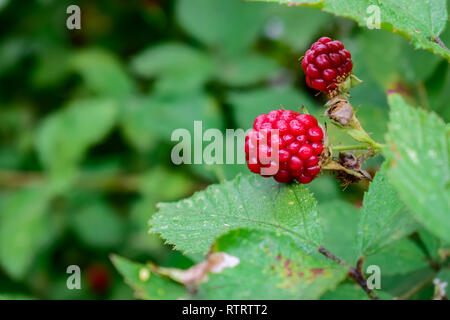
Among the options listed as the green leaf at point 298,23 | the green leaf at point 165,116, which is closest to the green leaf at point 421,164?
the green leaf at point 165,116

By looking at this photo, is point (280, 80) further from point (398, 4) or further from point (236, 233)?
point (236, 233)

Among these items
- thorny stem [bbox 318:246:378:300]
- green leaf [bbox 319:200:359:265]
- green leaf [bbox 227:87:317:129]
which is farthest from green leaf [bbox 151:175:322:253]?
green leaf [bbox 227:87:317:129]

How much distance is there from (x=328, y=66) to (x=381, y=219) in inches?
11.8

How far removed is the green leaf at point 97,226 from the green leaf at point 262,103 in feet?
2.97

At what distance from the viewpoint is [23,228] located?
6.63 feet

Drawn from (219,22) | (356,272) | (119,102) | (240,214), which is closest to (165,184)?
(119,102)

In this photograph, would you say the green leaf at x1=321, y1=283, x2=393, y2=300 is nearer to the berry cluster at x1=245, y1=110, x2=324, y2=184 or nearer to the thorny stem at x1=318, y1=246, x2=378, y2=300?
the thorny stem at x1=318, y1=246, x2=378, y2=300

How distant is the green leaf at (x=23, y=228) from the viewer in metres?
1.95

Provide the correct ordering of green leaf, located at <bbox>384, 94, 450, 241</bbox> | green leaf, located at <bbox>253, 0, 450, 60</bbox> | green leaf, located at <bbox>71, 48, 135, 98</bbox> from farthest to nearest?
green leaf, located at <bbox>71, 48, 135, 98</bbox>
green leaf, located at <bbox>253, 0, 450, 60</bbox>
green leaf, located at <bbox>384, 94, 450, 241</bbox>

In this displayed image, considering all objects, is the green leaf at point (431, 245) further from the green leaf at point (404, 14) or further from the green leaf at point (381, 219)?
the green leaf at point (404, 14)

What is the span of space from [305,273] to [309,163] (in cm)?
22

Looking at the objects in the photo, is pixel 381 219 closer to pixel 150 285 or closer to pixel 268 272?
pixel 268 272

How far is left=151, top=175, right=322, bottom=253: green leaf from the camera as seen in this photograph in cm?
77

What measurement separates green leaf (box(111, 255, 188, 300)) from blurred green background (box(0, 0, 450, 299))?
1149 millimetres
